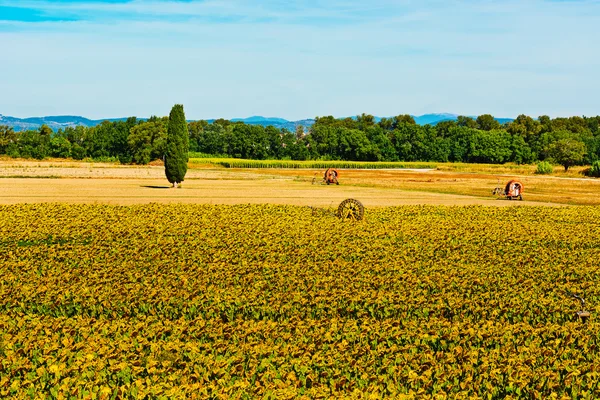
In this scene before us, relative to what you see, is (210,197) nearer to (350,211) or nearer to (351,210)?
(351,210)

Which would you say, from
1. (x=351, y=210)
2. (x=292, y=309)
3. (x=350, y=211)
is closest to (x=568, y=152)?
(x=351, y=210)

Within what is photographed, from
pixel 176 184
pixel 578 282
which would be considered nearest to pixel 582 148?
pixel 176 184

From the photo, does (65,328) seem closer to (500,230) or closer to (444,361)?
(444,361)

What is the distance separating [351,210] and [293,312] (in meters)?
19.4

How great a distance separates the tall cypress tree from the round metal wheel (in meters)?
27.1

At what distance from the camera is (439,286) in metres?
18.9

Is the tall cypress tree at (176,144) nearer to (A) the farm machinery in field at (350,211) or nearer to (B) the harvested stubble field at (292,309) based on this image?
(A) the farm machinery in field at (350,211)

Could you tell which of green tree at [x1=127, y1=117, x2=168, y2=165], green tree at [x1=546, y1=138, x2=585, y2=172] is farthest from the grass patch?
green tree at [x1=546, y1=138, x2=585, y2=172]

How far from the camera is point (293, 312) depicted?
16359 millimetres

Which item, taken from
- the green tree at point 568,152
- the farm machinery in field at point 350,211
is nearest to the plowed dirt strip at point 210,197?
the farm machinery in field at point 350,211

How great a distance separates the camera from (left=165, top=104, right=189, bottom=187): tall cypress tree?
193 feet

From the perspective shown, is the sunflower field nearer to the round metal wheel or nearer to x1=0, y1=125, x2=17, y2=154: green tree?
the round metal wheel

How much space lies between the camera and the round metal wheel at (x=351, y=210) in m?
34.8

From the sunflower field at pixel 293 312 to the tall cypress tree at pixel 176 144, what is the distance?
29.7m
